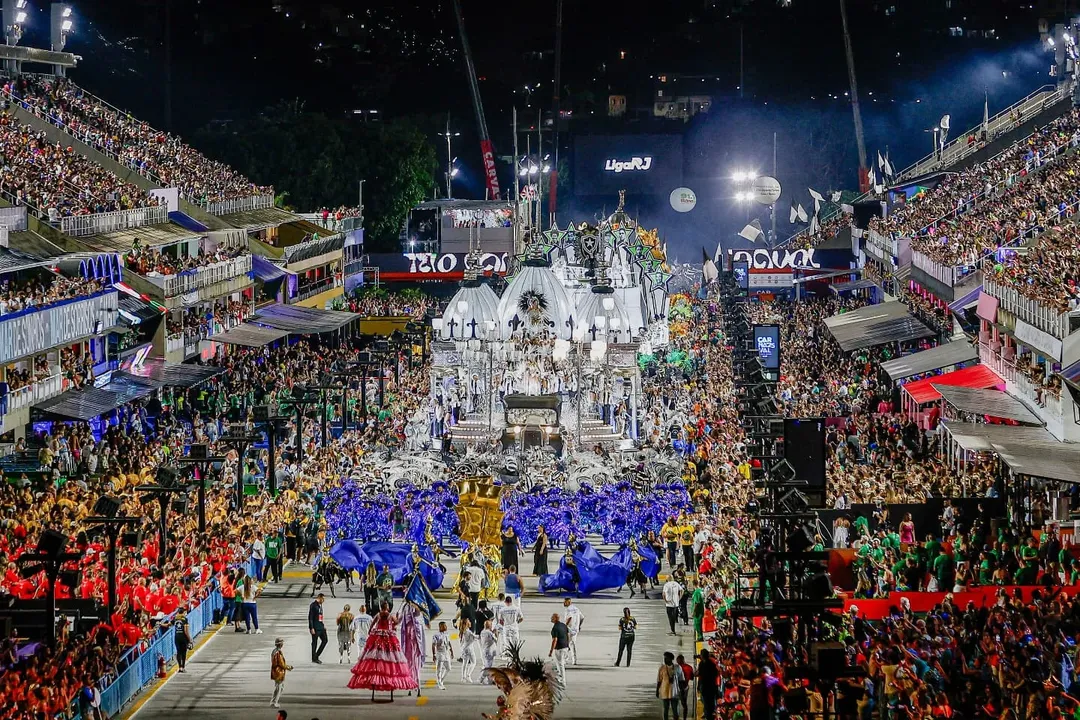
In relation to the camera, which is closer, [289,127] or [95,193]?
[95,193]

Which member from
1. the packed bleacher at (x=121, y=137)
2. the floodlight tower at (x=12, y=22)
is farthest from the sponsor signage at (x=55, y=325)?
the floodlight tower at (x=12, y=22)

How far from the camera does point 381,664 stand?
90.4 feet

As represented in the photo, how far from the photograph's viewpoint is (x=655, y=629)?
32906mm

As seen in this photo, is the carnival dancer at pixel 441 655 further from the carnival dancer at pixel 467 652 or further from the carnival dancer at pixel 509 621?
the carnival dancer at pixel 509 621

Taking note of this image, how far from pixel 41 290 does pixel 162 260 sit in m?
12.4

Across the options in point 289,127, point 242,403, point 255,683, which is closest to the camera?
point 255,683

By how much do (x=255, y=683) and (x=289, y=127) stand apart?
261ft

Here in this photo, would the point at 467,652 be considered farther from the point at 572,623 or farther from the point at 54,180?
the point at 54,180

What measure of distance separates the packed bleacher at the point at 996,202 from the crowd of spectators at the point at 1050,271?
14.8 ft

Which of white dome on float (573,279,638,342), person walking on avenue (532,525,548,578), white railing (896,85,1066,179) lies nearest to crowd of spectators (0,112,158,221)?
white dome on float (573,279,638,342)

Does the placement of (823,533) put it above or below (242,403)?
below

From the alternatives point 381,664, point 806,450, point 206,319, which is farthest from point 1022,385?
point 206,319

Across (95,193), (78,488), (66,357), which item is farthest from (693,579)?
(95,193)

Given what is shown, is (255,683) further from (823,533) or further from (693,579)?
(823,533)
